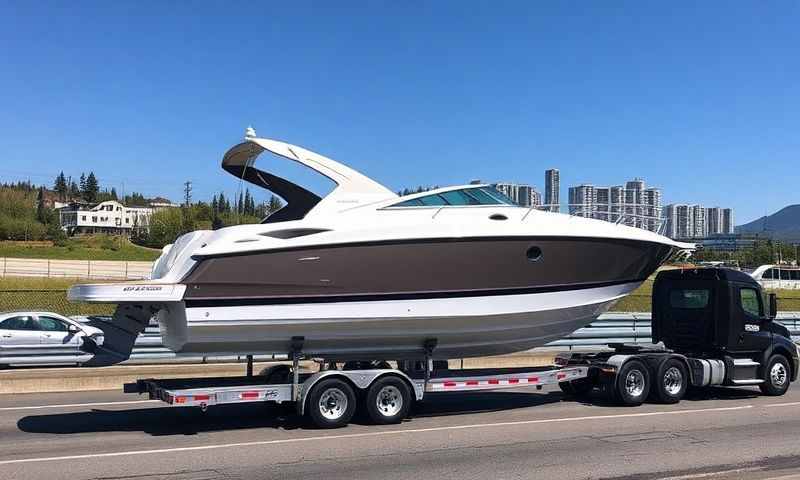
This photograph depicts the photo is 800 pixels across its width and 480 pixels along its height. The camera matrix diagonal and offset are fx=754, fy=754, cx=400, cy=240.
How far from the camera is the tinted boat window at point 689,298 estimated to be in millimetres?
13500

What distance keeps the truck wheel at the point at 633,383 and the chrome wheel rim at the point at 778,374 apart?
10.0 ft

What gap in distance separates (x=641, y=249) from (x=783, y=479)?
5.78 m

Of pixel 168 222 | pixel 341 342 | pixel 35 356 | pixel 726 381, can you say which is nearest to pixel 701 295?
pixel 726 381

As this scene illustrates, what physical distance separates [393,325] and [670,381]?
5159 millimetres

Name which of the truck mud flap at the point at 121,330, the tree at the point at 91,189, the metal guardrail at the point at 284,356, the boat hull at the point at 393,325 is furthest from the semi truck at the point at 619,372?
the tree at the point at 91,189

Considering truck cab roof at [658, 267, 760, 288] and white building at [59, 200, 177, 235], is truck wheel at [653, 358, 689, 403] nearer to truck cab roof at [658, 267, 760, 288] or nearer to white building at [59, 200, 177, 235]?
truck cab roof at [658, 267, 760, 288]

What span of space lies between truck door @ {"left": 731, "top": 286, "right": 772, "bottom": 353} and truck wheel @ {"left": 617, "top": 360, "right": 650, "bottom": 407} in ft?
6.93

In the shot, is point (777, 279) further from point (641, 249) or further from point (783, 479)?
point (783, 479)

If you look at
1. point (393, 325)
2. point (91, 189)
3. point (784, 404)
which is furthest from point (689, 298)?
point (91, 189)

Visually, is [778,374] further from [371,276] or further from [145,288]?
[145,288]

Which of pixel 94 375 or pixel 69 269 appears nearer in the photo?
pixel 94 375

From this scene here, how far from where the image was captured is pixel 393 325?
10656 mm

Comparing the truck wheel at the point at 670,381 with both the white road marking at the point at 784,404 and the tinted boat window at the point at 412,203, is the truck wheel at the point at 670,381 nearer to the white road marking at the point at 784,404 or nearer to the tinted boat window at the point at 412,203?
the white road marking at the point at 784,404

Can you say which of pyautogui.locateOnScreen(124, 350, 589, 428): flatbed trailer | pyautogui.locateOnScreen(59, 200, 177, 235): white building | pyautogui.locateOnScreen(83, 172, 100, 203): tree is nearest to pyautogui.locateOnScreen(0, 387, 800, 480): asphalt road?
pyautogui.locateOnScreen(124, 350, 589, 428): flatbed trailer
